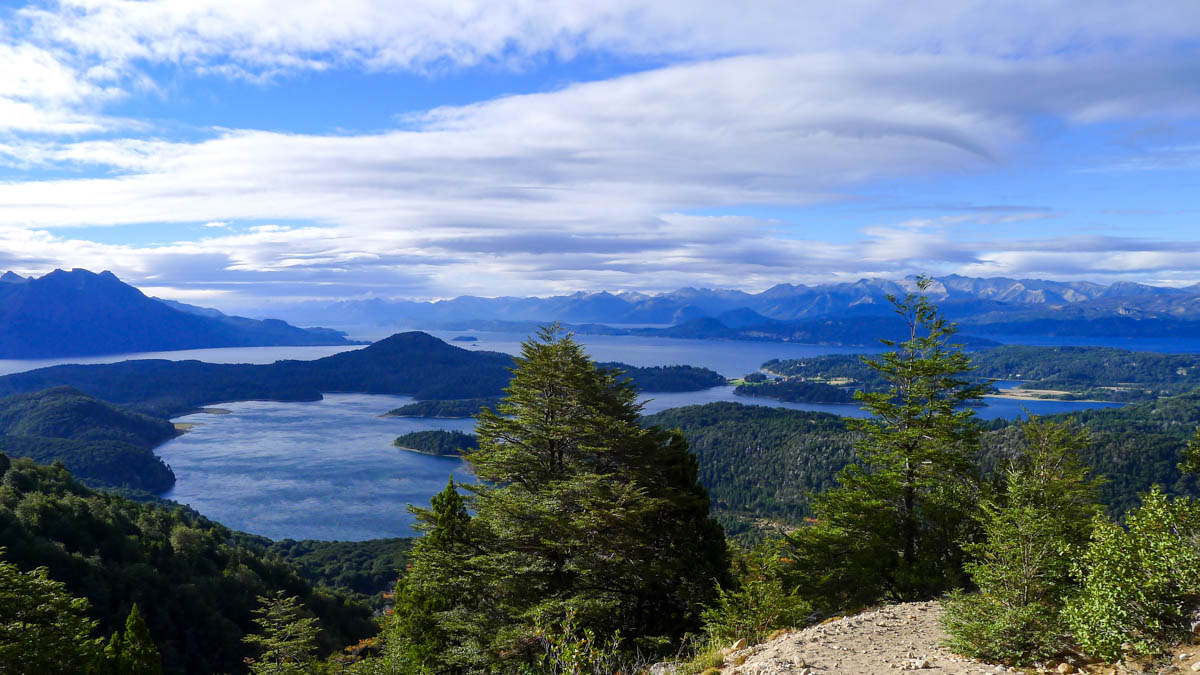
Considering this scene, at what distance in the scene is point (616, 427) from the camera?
15.6 meters

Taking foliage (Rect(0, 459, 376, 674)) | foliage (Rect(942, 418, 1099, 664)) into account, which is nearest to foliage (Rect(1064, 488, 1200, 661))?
foliage (Rect(942, 418, 1099, 664))

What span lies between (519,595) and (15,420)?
7952 inches

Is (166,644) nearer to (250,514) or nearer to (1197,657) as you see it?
(1197,657)

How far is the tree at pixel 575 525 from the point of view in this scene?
14.4 meters

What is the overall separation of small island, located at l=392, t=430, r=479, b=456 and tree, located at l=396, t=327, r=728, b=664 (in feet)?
419

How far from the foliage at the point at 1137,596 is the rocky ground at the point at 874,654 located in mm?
284

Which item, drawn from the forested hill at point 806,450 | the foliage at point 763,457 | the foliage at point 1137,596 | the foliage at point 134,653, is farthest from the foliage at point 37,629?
the foliage at point 763,457

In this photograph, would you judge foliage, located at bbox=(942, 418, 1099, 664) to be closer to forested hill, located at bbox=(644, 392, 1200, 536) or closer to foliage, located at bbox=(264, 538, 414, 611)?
foliage, located at bbox=(264, 538, 414, 611)

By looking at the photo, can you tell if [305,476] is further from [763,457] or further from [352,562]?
[763,457]

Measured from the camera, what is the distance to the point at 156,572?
39.5m

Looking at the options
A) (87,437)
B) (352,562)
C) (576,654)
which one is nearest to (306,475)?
(352,562)

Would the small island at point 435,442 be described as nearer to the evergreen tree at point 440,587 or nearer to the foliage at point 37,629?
the foliage at point 37,629

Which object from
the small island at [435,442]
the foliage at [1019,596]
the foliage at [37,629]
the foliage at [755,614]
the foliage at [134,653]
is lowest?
the small island at [435,442]

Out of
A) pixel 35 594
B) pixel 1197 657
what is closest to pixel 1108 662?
pixel 1197 657
